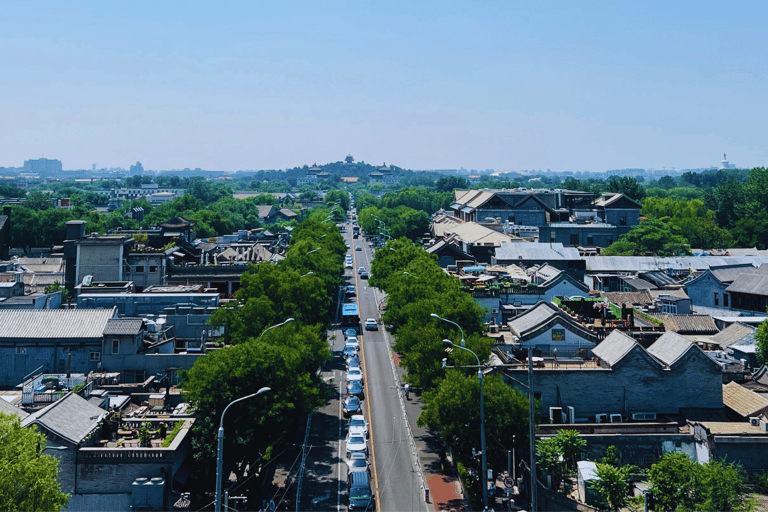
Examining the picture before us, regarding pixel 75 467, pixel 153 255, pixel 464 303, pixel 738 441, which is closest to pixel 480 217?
pixel 153 255

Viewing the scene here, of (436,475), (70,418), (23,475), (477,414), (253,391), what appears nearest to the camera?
(23,475)

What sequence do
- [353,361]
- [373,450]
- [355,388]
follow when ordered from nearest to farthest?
[373,450]
[355,388]
[353,361]

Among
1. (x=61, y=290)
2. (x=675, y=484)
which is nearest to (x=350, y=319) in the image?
(x=61, y=290)

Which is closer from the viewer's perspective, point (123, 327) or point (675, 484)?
point (675, 484)

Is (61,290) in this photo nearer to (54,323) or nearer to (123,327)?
(54,323)

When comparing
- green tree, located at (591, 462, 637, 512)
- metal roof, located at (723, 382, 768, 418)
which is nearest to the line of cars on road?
green tree, located at (591, 462, 637, 512)

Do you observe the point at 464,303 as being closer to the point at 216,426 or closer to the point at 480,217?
the point at 216,426

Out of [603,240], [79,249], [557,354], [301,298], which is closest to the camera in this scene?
[557,354]
